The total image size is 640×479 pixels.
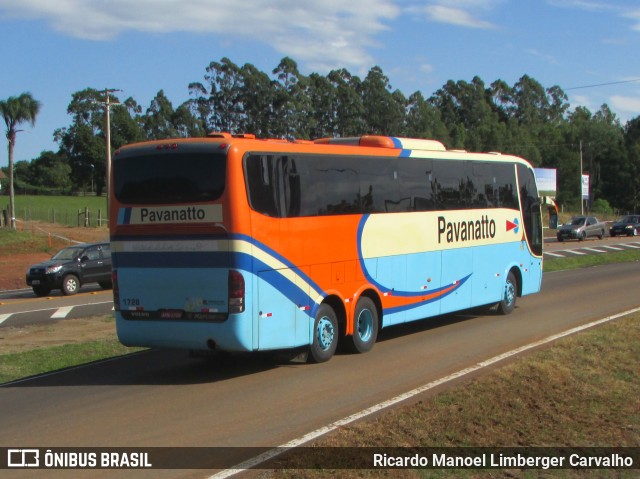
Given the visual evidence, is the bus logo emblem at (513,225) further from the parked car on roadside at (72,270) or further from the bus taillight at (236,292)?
the parked car on roadside at (72,270)

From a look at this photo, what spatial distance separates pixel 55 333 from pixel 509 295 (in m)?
9.99

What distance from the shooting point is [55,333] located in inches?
682

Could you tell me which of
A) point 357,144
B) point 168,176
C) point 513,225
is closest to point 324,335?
point 168,176

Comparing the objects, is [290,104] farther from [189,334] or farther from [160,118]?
[189,334]

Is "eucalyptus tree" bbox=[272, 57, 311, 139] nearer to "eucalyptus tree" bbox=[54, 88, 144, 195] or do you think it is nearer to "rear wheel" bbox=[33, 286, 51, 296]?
"eucalyptus tree" bbox=[54, 88, 144, 195]

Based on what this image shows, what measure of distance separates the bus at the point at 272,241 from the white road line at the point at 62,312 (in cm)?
995

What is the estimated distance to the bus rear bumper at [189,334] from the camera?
10.5 meters

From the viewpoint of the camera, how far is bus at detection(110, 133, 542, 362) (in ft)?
34.9

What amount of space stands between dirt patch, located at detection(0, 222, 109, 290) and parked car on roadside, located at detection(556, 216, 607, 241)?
102ft


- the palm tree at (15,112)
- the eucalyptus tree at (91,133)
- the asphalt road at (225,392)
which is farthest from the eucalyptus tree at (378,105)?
the asphalt road at (225,392)

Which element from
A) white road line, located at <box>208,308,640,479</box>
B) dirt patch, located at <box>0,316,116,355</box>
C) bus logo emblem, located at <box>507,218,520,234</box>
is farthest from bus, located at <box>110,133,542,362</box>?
dirt patch, located at <box>0,316,116,355</box>

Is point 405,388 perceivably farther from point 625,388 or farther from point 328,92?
point 328,92

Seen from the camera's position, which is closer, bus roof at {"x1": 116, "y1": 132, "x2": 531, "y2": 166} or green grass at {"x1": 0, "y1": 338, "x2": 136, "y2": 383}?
bus roof at {"x1": 116, "y1": 132, "x2": 531, "y2": 166}

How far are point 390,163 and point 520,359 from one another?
4.28 m
